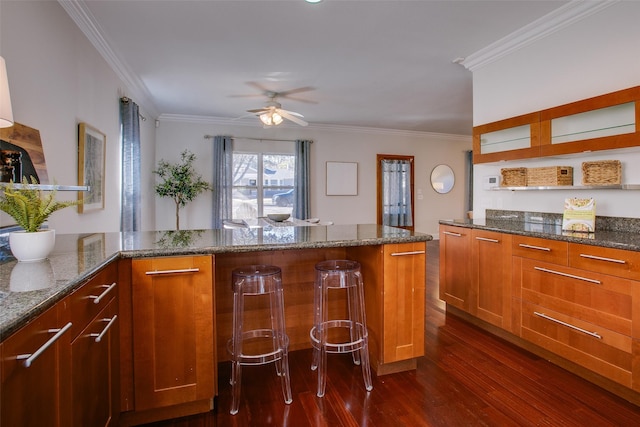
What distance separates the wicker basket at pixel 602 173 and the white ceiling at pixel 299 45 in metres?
1.24

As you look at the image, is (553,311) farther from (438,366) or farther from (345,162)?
(345,162)

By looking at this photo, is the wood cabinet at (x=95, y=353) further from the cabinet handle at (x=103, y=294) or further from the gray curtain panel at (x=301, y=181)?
the gray curtain panel at (x=301, y=181)

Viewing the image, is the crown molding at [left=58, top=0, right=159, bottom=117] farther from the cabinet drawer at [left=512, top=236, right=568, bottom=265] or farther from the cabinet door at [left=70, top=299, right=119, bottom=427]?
the cabinet drawer at [left=512, top=236, right=568, bottom=265]

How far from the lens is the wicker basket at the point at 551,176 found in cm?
259

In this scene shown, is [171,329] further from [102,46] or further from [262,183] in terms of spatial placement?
[262,183]

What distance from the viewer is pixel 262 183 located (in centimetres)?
650

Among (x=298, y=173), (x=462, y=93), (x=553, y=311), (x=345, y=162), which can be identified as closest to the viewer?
(x=553, y=311)

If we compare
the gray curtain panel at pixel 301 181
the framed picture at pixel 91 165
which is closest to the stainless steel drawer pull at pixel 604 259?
the framed picture at pixel 91 165

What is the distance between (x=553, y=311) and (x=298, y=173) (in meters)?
4.99

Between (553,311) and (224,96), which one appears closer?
(553,311)

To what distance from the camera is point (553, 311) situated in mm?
2191

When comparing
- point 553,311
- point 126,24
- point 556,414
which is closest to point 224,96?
point 126,24

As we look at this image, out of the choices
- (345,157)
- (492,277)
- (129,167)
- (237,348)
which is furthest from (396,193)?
(237,348)

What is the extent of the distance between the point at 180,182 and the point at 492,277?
4.77 m
